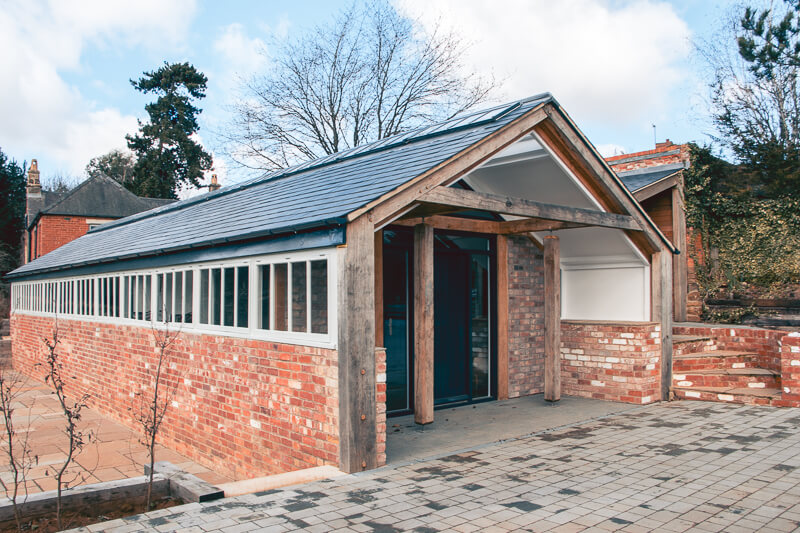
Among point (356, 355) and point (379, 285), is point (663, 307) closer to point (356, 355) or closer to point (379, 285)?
point (379, 285)

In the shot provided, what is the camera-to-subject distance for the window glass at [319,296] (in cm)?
541

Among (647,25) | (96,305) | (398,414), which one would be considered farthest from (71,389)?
(647,25)

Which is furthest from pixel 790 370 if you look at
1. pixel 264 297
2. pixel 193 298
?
pixel 193 298

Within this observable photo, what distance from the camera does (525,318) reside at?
935cm

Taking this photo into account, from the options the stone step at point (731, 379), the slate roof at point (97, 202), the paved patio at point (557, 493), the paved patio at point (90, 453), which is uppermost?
the slate roof at point (97, 202)

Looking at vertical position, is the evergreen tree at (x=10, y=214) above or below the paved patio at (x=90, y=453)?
above

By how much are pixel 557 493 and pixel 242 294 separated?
3841mm

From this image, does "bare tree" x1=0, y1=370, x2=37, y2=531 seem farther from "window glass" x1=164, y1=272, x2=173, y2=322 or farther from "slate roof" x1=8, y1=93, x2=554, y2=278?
"slate roof" x1=8, y1=93, x2=554, y2=278

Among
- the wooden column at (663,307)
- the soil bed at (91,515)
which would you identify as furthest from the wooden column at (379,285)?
the wooden column at (663,307)

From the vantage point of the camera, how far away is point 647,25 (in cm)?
952

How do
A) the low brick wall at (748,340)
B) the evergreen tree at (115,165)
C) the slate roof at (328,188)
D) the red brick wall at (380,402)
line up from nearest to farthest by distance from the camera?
the red brick wall at (380,402)
the slate roof at (328,188)
the low brick wall at (748,340)
the evergreen tree at (115,165)

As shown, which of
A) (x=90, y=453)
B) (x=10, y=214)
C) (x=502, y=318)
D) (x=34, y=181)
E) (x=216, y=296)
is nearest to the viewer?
(x=216, y=296)

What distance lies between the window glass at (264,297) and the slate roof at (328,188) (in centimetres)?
37

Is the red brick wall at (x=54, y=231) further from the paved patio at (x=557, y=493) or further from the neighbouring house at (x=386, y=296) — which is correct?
the paved patio at (x=557, y=493)
